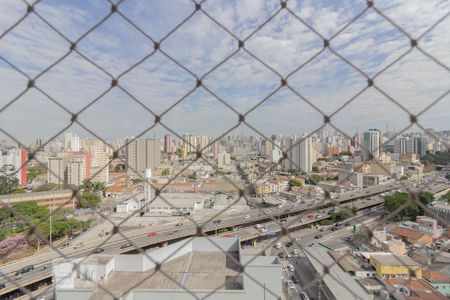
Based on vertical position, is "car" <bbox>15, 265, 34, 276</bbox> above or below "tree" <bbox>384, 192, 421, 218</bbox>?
below

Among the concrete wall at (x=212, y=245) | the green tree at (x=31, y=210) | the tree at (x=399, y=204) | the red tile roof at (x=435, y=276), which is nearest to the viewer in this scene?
the concrete wall at (x=212, y=245)

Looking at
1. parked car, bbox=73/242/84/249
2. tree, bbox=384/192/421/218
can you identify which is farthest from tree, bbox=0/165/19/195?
tree, bbox=384/192/421/218

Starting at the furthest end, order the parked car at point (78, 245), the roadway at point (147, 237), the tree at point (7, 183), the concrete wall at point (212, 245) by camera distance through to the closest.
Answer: the tree at point (7, 183), the parked car at point (78, 245), the roadway at point (147, 237), the concrete wall at point (212, 245)

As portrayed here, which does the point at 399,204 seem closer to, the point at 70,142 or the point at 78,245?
the point at 78,245

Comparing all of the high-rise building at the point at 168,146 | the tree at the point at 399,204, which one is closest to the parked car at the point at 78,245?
the tree at the point at 399,204

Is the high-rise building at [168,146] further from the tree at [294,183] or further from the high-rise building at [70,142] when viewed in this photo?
the tree at [294,183]

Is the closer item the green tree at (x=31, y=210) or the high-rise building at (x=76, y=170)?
the green tree at (x=31, y=210)

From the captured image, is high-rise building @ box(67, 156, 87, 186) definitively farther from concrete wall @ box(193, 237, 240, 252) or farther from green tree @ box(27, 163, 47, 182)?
concrete wall @ box(193, 237, 240, 252)

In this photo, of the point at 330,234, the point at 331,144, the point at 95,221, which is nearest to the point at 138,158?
the point at 95,221
